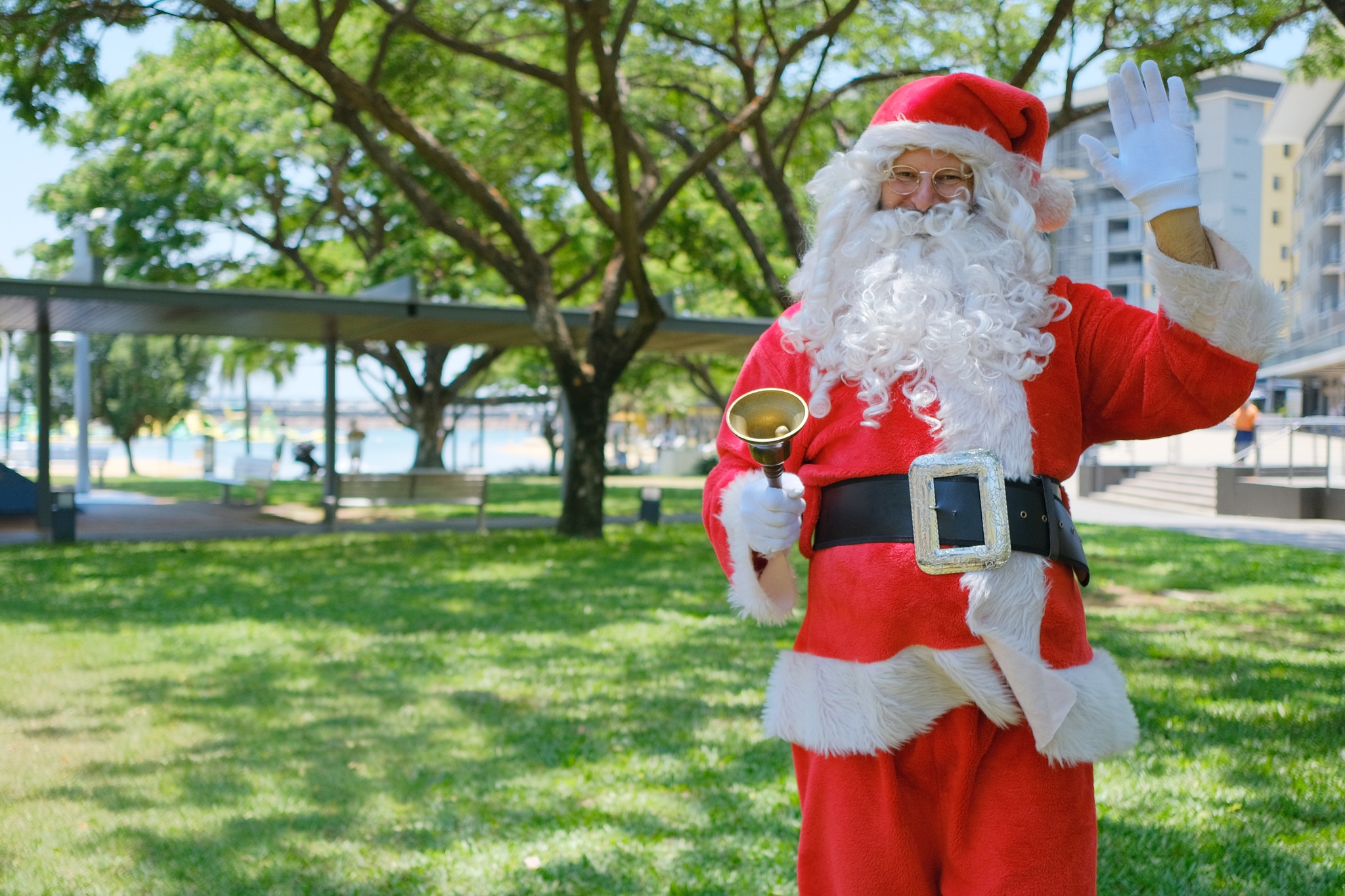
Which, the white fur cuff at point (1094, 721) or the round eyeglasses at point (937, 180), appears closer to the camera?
the white fur cuff at point (1094, 721)

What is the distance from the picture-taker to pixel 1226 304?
6.16 feet

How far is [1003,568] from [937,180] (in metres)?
0.81

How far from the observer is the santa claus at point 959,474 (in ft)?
6.36

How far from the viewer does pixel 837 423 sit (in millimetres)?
2168

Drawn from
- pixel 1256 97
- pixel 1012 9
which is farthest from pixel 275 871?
pixel 1256 97

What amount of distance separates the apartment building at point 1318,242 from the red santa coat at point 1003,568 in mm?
48216

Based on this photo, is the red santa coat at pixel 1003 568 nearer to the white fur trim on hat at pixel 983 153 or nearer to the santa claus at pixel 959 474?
the santa claus at pixel 959 474

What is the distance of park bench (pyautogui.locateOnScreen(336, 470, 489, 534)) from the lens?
13977 millimetres

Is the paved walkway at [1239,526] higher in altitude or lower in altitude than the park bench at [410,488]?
lower

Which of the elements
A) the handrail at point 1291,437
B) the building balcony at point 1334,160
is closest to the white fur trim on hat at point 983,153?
the handrail at point 1291,437

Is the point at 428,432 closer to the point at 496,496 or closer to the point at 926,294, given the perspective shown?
the point at 496,496

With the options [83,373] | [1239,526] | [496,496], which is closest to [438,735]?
[1239,526]

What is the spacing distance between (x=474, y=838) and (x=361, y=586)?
5.91m

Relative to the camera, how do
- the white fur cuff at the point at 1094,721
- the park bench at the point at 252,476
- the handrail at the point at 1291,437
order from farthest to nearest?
the park bench at the point at 252,476, the handrail at the point at 1291,437, the white fur cuff at the point at 1094,721
